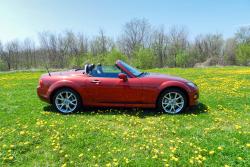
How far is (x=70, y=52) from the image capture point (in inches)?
2569

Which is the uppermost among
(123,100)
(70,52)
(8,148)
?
(70,52)

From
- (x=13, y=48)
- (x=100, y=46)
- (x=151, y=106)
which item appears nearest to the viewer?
(x=151, y=106)

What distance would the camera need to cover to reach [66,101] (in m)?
7.17

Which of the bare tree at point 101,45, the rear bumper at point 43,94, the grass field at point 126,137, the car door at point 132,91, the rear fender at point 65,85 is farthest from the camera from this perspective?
the bare tree at point 101,45

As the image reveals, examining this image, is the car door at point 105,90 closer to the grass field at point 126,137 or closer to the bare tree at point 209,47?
the grass field at point 126,137

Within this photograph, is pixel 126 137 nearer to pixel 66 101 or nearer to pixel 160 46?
pixel 66 101

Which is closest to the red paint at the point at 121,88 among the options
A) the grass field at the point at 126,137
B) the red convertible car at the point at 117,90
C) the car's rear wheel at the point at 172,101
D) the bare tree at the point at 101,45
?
the red convertible car at the point at 117,90

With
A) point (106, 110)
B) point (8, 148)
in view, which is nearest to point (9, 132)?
point (8, 148)

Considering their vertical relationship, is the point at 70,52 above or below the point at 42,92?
above

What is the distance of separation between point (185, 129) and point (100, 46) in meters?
58.3

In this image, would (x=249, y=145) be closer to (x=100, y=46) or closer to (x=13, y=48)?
(x=100, y=46)

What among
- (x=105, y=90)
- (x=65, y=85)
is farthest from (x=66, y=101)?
(x=105, y=90)

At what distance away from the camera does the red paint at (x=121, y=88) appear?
22.5 feet

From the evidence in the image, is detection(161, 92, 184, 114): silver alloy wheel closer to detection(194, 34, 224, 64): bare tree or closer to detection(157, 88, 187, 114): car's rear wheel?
detection(157, 88, 187, 114): car's rear wheel
